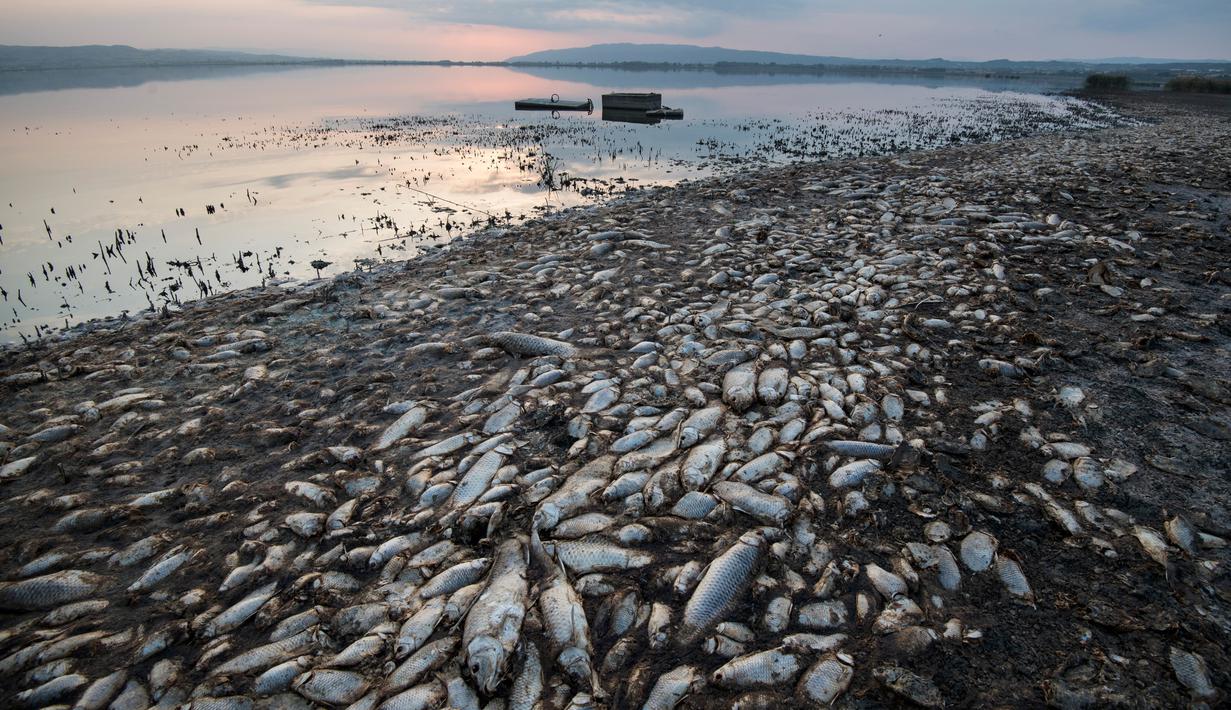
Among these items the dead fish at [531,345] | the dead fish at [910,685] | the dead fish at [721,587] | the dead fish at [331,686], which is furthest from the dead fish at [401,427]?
the dead fish at [910,685]

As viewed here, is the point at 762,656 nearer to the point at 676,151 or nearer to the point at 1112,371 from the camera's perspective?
the point at 1112,371

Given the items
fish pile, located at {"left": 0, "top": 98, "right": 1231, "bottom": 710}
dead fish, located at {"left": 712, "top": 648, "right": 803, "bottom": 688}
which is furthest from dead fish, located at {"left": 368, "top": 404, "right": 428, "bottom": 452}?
dead fish, located at {"left": 712, "top": 648, "right": 803, "bottom": 688}

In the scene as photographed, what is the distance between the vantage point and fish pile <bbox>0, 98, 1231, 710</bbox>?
308 cm

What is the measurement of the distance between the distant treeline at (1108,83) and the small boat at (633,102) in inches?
2362

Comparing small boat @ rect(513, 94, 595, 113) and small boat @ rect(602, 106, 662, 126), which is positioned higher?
small boat @ rect(513, 94, 595, 113)

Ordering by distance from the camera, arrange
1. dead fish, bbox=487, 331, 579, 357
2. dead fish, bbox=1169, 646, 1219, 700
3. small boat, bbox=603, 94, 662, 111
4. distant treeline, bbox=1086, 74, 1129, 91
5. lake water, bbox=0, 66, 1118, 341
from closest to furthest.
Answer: dead fish, bbox=1169, 646, 1219, 700, dead fish, bbox=487, 331, 579, 357, lake water, bbox=0, 66, 1118, 341, small boat, bbox=603, 94, 662, 111, distant treeline, bbox=1086, 74, 1129, 91

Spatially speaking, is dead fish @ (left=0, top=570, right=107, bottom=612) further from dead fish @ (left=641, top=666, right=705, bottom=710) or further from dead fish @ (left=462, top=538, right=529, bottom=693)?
dead fish @ (left=641, top=666, right=705, bottom=710)

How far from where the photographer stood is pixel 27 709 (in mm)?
3064

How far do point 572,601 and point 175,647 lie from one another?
2.50 metres

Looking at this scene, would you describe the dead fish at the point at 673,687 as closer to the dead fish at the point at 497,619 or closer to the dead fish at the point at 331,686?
the dead fish at the point at 497,619

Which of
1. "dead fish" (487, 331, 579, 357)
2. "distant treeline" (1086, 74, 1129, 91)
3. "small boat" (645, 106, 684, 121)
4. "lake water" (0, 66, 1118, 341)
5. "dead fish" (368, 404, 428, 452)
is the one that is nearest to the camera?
"dead fish" (368, 404, 428, 452)

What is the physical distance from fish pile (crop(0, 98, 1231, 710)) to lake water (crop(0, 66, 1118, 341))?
3976 mm

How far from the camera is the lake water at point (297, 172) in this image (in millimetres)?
11133

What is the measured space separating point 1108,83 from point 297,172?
84970mm
